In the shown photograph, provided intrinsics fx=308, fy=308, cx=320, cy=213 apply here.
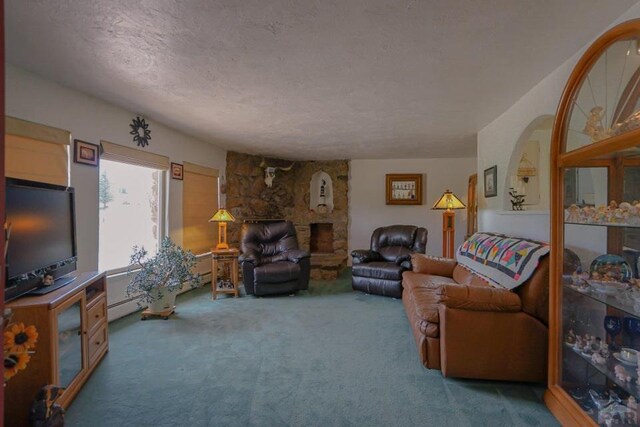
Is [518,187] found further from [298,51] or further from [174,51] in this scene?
[174,51]

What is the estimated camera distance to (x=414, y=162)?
6.04 meters

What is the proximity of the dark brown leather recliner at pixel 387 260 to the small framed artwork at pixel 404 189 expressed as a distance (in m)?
1.34

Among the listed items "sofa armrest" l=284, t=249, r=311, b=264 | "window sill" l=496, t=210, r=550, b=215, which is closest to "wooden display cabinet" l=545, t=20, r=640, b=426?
"window sill" l=496, t=210, r=550, b=215

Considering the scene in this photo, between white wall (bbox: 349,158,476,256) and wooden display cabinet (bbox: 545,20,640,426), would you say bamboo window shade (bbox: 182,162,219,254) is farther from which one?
wooden display cabinet (bbox: 545,20,640,426)

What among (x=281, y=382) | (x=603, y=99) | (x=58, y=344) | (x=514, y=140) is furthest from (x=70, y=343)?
(x=514, y=140)

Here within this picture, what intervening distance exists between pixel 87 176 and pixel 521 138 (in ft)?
13.4

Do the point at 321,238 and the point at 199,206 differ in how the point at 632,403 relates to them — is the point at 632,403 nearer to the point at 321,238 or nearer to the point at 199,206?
the point at 199,206

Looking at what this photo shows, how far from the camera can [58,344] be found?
1700 mm

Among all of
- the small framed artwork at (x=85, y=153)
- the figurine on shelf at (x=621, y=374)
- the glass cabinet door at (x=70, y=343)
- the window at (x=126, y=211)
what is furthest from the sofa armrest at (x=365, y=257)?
the small framed artwork at (x=85, y=153)

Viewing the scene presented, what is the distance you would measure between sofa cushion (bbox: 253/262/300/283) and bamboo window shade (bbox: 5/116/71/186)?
2.20 m

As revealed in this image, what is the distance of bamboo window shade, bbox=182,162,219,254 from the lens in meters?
4.29

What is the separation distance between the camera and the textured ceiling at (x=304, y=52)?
159 centimetres

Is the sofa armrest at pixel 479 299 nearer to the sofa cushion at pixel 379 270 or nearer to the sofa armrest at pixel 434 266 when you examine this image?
the sofa armrest at pixel 434 266

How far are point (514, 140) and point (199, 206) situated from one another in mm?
4022
